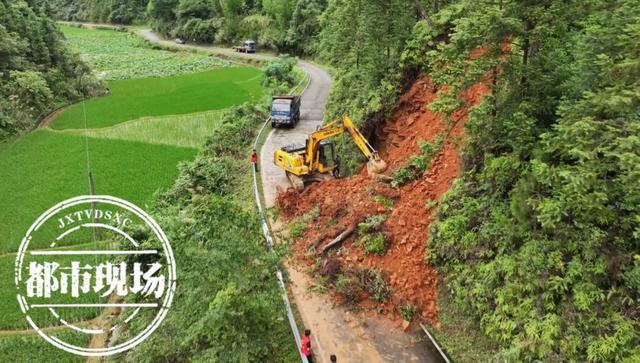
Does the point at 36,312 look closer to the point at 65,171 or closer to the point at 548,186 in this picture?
the point at 65,171

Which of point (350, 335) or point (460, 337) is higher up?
point (460, 337)

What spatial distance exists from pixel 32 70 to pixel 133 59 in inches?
1119

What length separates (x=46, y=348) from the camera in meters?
12.9

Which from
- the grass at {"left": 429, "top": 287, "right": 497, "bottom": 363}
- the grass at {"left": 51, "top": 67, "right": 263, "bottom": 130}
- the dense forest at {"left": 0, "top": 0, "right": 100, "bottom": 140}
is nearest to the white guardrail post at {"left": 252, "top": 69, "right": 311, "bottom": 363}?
the grass at {"left": 429, "top": 287, "right": 497, "bottom": 363}

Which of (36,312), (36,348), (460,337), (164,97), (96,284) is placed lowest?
(36,348)

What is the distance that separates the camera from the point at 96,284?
602 inches

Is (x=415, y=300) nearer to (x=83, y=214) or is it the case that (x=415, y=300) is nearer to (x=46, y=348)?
(x=46, y=348)

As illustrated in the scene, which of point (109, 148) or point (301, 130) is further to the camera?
point (301, 130)

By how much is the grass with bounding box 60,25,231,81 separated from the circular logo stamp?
37.9 meters

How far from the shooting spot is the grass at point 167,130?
97.1 feet

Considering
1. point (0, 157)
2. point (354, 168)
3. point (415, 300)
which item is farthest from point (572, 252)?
point (0, 157)

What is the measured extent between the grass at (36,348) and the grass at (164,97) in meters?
22.1

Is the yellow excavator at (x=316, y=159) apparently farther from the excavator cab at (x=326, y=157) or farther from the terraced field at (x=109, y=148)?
the terraced field at (x=109, y=148)

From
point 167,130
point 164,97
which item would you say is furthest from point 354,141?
point 164,97
